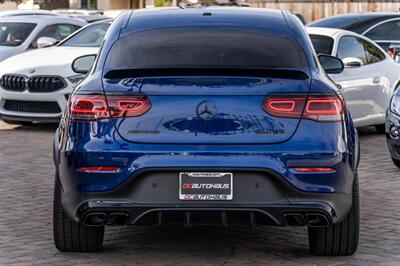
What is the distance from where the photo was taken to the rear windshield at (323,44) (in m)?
14.0

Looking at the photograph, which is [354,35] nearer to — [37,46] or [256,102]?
[37,46]

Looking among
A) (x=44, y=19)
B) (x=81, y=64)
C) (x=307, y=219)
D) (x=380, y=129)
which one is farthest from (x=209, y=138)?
(x=44, y=19)

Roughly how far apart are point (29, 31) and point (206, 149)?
468 inches

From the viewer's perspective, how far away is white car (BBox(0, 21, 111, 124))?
1403 centimetres

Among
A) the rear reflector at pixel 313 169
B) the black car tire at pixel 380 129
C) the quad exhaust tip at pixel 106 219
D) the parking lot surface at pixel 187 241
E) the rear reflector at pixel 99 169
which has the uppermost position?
the rear reflector at pixel 313 169

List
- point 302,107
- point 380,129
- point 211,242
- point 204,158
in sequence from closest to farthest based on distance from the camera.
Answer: point 204,158 < point 302,107 < point 211,242 < point 380,129

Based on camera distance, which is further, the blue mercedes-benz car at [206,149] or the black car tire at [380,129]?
the black car tire at [380,129]

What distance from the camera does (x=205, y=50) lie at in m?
6.84

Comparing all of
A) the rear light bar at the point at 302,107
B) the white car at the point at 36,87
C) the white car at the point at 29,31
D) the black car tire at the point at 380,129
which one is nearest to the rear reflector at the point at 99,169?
the rear light bar at the point at 302,107

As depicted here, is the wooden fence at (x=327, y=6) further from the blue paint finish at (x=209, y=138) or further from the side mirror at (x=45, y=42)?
the blue paint finish at (x=209, y=138)

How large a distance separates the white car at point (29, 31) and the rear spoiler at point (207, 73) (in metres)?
10.6

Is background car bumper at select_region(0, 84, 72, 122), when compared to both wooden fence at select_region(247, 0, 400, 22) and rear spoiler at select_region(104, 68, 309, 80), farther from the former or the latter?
wooden fence at select_region(247, 0, 400, 22)

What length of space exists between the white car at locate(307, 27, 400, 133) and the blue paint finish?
6840mm

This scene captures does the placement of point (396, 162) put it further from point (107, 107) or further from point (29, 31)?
point (29, 31)
